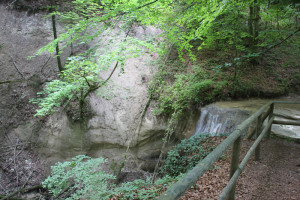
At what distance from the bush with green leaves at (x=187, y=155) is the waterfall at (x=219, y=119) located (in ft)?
2.81

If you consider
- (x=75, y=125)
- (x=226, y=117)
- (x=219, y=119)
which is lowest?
(x=75, y=125)

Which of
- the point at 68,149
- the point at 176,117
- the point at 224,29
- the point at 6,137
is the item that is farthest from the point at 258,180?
the point at 6,137

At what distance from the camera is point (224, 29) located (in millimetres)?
7043

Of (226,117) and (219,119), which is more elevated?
(226,117)

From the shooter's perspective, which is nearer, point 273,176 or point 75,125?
point 273,176

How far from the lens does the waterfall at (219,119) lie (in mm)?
6637

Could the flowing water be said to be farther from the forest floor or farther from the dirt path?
the forest floor

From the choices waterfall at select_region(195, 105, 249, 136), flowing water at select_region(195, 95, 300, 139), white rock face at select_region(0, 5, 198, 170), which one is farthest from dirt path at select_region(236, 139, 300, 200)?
white rock face at select_region(0, 5, 198, 170)

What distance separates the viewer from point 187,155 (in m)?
5.98

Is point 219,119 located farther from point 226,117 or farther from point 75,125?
point 75,125

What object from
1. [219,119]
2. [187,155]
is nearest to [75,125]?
[187,155]

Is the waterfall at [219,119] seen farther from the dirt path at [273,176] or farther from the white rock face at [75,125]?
the dirt path at [273,176]

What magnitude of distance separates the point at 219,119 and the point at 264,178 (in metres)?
3.91

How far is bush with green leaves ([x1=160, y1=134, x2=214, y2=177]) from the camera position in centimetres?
552
